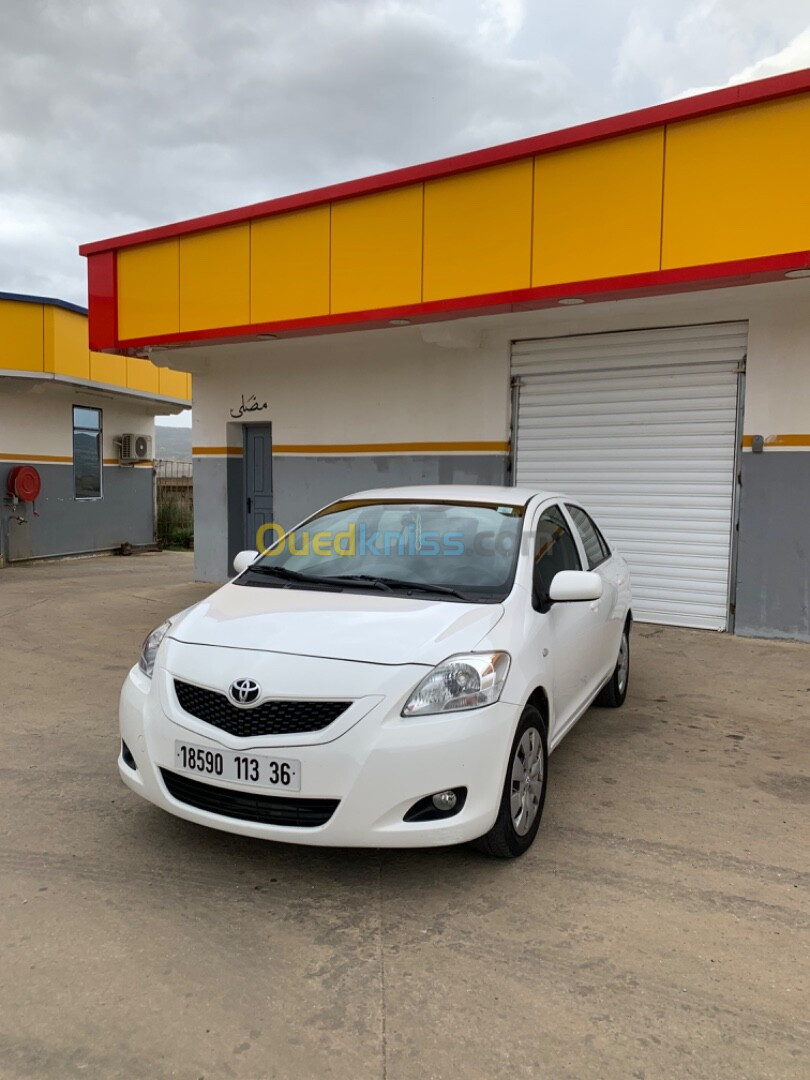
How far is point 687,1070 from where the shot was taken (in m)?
2.20

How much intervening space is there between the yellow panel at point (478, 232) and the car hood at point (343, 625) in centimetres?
488

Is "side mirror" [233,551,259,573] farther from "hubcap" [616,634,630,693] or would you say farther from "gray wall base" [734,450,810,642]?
"gray wall base" [734,450,810,642]

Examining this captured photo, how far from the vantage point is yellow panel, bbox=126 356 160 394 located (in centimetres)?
1558

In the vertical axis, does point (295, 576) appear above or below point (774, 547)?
above

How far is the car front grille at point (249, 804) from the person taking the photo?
9.65 ft

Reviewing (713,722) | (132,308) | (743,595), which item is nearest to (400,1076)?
(713,722)

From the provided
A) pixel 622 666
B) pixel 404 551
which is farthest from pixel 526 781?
pixel 622 666

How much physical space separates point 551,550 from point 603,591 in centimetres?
47

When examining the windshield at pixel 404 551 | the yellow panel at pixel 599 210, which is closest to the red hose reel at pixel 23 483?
the yellow panel at pixel 599 210

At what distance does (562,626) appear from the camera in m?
3.92

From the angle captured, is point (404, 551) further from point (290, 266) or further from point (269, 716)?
point (290, 266)

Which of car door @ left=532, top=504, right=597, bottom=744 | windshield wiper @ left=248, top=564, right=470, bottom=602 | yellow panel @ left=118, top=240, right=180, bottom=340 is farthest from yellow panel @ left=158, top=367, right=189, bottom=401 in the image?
car door @ left=532, top=504, right=597, bottom=744

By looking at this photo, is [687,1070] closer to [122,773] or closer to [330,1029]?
[330,1029]

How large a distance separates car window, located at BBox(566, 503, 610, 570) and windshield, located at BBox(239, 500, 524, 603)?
0.84m
